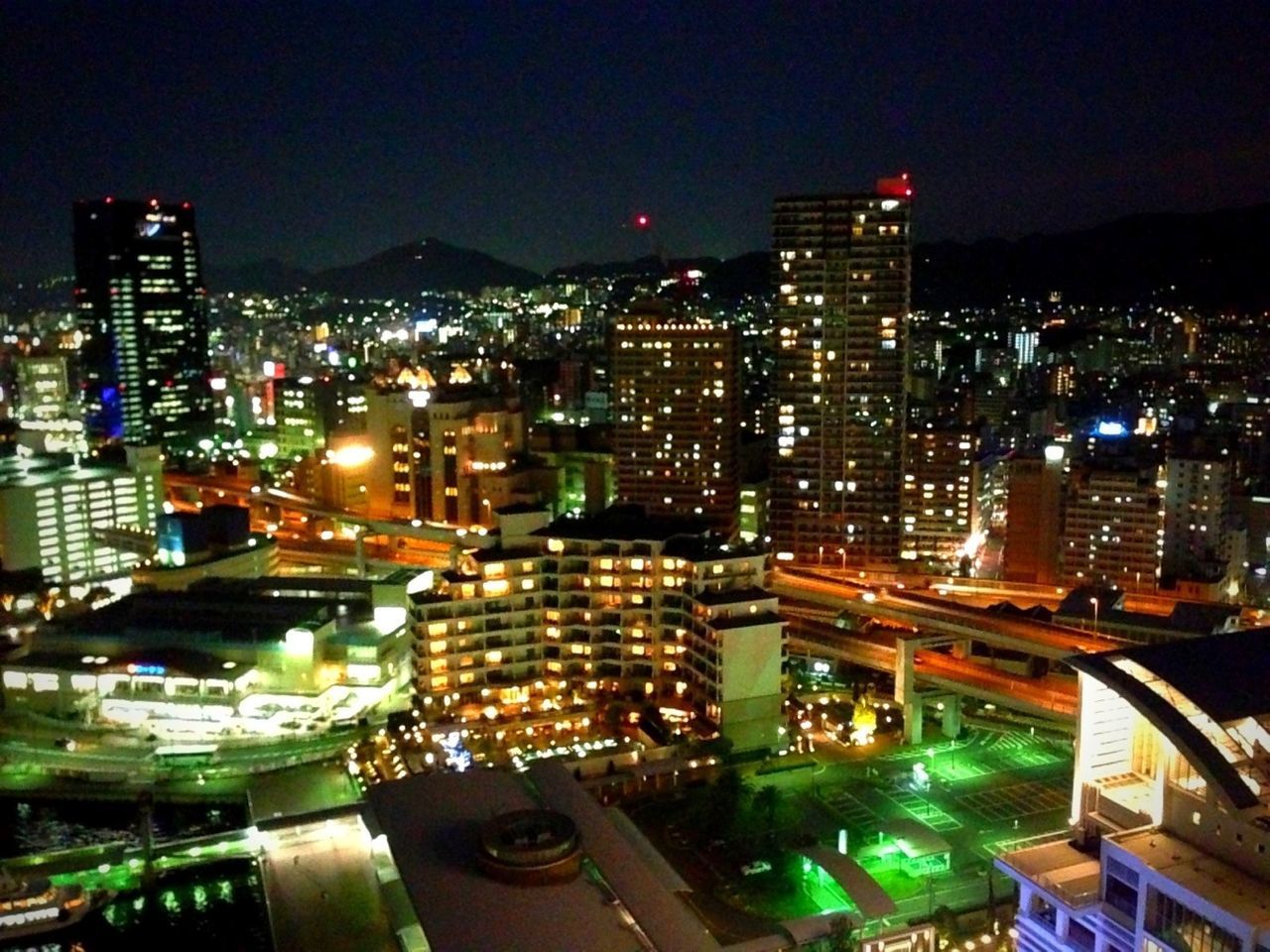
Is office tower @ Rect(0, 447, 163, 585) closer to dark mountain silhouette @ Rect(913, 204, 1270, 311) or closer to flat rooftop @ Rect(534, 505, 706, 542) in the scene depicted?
flat rooftop @ Rect(534, 505, 706, 542)

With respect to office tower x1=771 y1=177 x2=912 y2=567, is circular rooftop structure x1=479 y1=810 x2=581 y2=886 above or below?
below

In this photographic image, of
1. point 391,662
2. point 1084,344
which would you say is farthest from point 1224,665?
point 1084,344

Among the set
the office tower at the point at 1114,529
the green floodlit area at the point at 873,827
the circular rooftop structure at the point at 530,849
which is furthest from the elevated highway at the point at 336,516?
the office tower at the point at 1114,529

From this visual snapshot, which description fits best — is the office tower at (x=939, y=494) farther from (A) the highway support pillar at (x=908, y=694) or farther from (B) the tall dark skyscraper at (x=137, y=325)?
(B) the tall dark skyscraper at (x=137, y=325)

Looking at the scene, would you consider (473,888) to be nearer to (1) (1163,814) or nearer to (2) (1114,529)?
(1) (1163,814)

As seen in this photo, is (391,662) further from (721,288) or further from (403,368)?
(721,288)

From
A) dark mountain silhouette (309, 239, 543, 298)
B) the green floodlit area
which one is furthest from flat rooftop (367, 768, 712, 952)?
dark mountain silhouette (309, 239, 543, 298)

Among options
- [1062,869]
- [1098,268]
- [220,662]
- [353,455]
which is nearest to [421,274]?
[1098,268]
